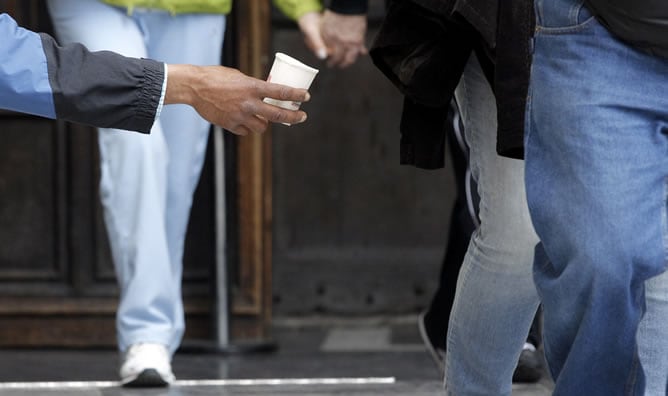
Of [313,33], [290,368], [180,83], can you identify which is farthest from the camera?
[290,368]

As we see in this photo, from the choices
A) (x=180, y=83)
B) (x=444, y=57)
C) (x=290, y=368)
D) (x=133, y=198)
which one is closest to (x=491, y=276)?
(x=444, y=57)

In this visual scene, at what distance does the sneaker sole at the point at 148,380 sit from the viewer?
11.9 ft

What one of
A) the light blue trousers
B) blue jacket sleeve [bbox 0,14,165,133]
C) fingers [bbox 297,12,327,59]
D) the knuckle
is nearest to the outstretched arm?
blue jacket sleeve [bbox 0,14,165,133]

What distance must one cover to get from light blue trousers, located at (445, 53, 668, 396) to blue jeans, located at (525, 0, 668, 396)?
388mm

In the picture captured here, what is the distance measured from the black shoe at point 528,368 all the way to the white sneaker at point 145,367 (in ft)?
2.78

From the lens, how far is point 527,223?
9.06 ft

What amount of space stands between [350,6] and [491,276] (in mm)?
1148

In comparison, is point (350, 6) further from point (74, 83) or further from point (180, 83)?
point (74, 83)

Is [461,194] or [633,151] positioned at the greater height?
[633,151]

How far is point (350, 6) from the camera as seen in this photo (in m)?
3.71

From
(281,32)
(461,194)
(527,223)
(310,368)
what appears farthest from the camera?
(281,32)

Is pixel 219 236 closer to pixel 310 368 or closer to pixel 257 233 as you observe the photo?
pixel 257 233

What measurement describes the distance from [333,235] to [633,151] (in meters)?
3.11

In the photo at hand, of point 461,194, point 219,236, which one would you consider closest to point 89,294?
point 219,236
